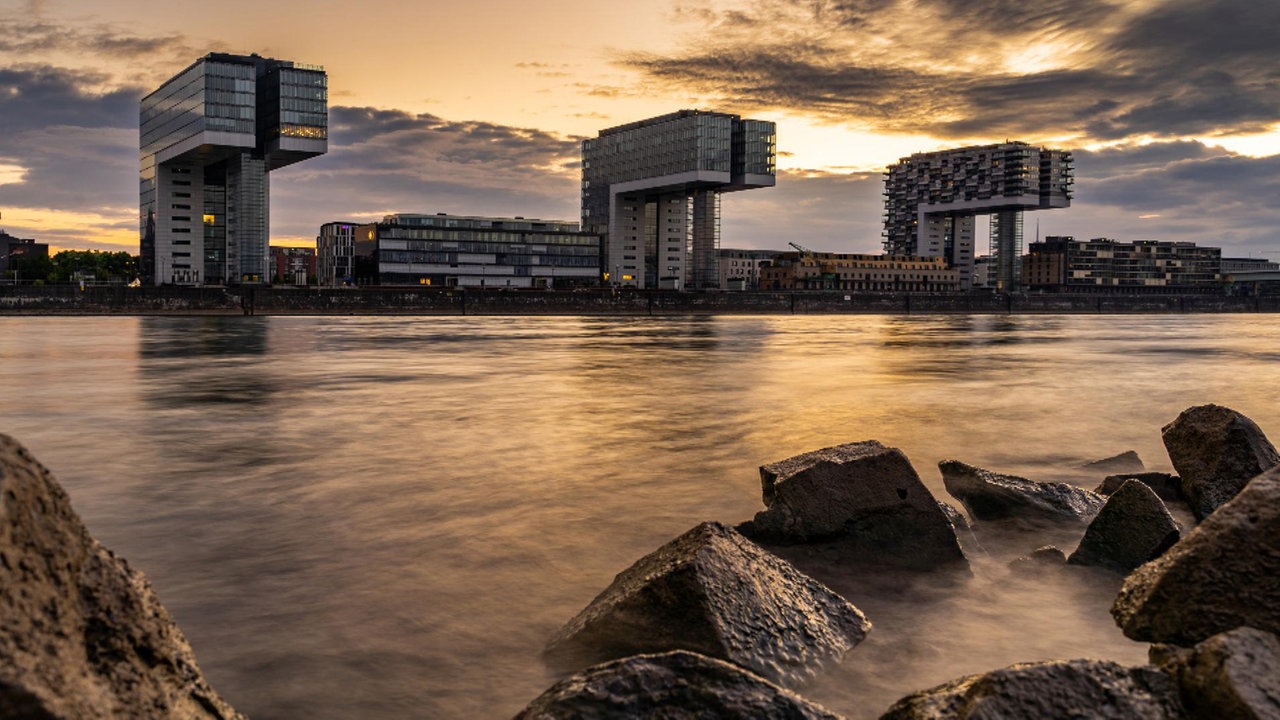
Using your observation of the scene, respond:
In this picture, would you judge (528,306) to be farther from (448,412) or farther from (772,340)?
(448,412)

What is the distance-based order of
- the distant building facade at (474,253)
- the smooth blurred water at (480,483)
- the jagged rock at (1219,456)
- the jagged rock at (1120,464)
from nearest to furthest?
1. the smooth blurred water at (480,483)
2. the jagged rock at (1219,456)
3. the jagged rock at (1120,464)
4. the distant building facade at (474,253)

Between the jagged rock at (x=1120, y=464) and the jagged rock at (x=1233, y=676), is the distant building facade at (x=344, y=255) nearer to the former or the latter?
the jagged rock at (x=1120, y=464)

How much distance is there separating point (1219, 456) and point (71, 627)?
9.08 metres

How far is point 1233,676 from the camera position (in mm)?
3330

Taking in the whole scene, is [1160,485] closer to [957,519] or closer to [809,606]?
[957,519]

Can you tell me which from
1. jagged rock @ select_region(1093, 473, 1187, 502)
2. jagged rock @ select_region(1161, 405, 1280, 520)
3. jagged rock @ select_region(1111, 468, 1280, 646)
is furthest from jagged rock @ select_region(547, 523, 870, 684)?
jagged rock @ select_region(1093, 473, 1187, 502)

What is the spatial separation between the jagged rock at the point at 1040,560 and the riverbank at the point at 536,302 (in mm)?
79555

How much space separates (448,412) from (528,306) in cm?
7643

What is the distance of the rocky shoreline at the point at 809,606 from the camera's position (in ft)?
9.61

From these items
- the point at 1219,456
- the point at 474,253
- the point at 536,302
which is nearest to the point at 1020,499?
the point at 1219,456

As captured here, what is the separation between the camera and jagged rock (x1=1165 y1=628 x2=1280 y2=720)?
10.8 ft

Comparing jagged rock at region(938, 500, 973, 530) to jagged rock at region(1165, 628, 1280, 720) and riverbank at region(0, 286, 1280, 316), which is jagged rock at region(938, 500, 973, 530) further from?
riverbank at region(0, 286, 1280, 316)

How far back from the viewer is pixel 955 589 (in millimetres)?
7000

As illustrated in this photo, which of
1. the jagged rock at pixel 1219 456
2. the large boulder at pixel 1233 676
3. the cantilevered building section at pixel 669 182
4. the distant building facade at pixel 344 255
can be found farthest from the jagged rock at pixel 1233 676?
the distant building facade at pixel 344 255
